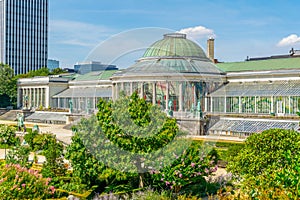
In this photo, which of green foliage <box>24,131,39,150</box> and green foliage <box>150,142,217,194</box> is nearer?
green foliage <box>150,142,217,194</box>

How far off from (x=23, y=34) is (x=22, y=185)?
119203 mm

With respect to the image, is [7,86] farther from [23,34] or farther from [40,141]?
[40,141]

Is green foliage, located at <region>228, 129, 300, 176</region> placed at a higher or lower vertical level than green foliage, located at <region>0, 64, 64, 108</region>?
lower

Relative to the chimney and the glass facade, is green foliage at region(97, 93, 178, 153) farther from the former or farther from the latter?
the chimney

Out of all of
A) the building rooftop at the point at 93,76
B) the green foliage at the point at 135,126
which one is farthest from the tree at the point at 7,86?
the green foliage at the point at 135,126

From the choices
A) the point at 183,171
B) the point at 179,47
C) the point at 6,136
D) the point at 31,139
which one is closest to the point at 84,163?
the point at 183,171

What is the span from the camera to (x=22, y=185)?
16.1 meters

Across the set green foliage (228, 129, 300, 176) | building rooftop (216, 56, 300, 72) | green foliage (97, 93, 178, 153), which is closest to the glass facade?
building rooftop (216, 56, 300, 72)

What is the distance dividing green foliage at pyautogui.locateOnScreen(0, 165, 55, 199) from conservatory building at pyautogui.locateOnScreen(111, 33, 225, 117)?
1319 inches

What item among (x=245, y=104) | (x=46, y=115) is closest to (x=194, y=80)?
(x=245, y=104)

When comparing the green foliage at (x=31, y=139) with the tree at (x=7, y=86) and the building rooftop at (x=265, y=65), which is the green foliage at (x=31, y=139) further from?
the tree at (x=7, y=86)

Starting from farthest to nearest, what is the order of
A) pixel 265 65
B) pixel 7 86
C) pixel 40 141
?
pixel 7 86
pixel 265 65
pixel 40 141

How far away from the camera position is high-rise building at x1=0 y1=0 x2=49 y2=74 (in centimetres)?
12438

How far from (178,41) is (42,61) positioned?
3258 inches
